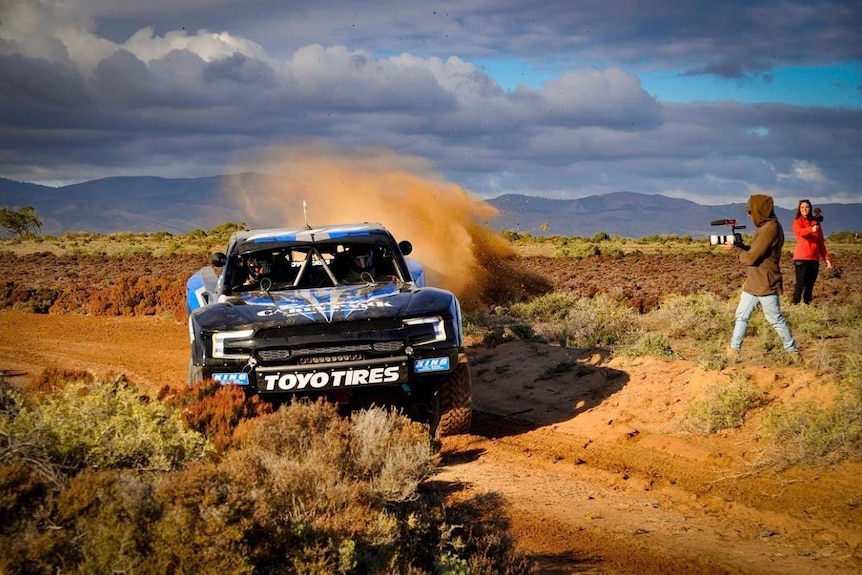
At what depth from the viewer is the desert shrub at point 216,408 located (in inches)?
261

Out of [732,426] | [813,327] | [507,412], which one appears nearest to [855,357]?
[732,426]

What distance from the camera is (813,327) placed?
13461mm

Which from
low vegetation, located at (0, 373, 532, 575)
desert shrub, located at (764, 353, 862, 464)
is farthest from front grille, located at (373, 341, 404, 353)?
desert shrub, located at (764, 353, 862, 464)

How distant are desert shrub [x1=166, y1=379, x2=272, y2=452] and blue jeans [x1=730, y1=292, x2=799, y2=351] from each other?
21.8ft

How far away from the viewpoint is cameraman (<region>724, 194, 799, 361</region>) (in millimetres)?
11109

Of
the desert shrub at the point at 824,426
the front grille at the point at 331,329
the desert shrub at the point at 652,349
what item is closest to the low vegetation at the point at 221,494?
the front grille at the point at 331,329

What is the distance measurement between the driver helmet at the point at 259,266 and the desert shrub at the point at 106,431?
350 centimetres

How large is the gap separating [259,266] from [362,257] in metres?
1.15

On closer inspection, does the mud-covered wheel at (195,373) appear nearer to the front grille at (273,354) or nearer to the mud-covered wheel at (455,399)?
the front grille at (273,354)

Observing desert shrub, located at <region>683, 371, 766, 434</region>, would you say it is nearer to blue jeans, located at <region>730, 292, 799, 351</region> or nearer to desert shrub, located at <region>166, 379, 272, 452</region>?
blue jeans, located at <region>730, 292, 799, 351</region>

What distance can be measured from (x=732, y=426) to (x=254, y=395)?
4.78 meters

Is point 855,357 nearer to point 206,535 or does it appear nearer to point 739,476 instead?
point 739,476

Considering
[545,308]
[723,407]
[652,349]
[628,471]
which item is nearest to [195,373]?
[628,471]

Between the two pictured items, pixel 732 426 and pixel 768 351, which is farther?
pixel 768 351
